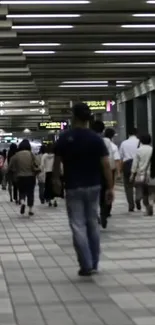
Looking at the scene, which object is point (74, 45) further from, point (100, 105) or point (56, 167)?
point (56, 167)

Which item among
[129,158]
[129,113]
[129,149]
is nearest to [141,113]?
[129,113]

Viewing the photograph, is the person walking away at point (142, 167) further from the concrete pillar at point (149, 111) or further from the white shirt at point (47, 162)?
the concrete pillar at point (149, 111)

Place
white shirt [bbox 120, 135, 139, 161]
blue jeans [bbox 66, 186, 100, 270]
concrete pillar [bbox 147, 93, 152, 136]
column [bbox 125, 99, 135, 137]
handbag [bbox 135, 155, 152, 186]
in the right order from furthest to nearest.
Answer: column [bbox 125, 99, 135, 137] → concrete pillar [bbox 147, 93, 152, 136] → white shirt [bbox 120, 135, 139, 161] → handbag [bbox 135, 155, 152, 186] → blue jeans [bbox 66, 186, 100, 270]

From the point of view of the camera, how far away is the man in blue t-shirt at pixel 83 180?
303 inches

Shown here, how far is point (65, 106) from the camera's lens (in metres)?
48.0

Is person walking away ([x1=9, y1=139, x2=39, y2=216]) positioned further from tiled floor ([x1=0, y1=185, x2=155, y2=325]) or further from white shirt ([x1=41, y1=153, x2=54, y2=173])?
white shirt ([x1=41, y1=153, x2=54, y2=173])

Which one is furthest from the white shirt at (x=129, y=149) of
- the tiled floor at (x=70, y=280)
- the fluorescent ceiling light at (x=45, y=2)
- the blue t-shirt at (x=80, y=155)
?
the blue t-shirt at (x=80, y=155)

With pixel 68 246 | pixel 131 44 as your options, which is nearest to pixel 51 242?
pixel 68 246

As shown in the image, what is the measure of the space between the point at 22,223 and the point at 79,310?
8382 millimetres

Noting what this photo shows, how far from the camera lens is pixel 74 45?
23469mm

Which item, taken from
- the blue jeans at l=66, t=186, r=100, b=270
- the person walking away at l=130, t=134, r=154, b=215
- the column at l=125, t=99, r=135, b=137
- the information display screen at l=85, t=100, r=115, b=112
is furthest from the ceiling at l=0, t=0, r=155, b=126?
the blue jeans at l=66, t=186, r=100, b=270

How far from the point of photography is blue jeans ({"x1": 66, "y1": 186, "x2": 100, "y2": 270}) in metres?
7.69

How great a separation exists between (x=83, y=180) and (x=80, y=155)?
0.90ft

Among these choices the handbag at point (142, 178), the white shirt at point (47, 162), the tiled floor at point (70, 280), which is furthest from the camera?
the white shirt at point (47, 162)
